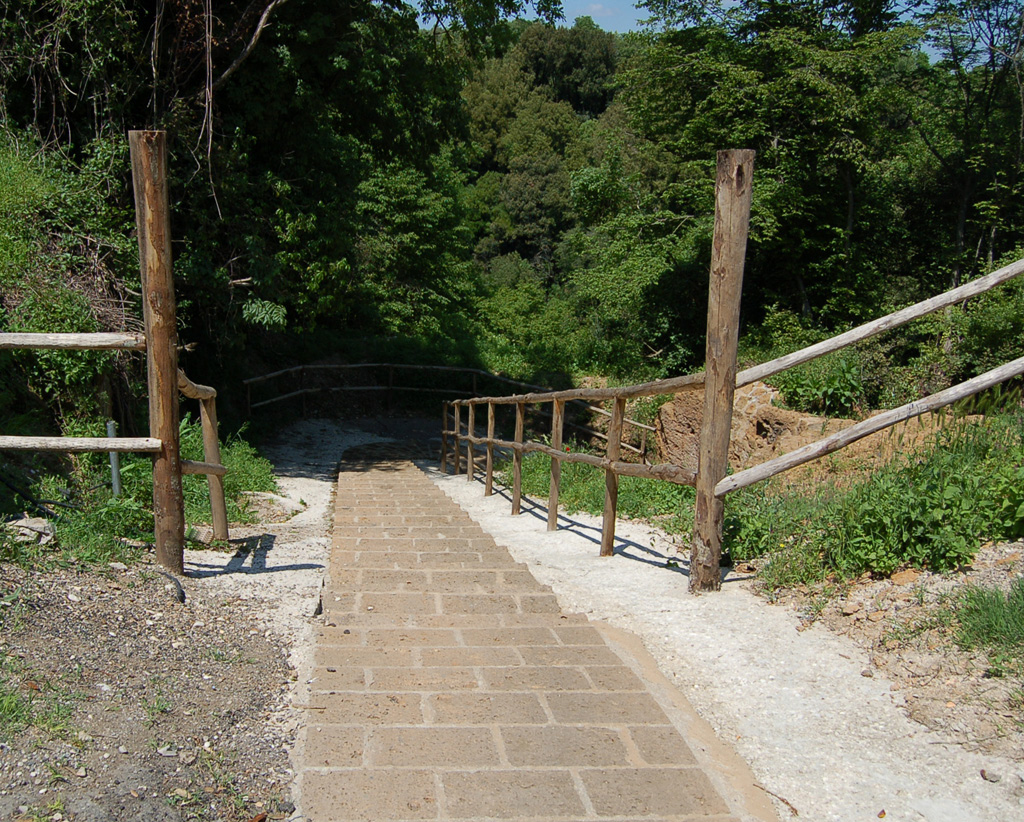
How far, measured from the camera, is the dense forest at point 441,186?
8.28 meters

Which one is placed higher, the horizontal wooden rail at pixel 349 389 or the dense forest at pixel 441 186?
the dense forest at pixel 441 186

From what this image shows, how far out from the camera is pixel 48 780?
209cm

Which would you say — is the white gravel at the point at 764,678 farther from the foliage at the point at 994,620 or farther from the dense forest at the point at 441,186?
the dense forest at the point at 441,186

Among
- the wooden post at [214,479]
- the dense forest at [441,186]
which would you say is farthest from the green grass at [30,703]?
the dense forest at [441,186]

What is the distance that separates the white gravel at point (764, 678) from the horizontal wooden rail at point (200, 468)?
498 millimetres

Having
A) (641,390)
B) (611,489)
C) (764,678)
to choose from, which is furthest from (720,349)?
(764,678)

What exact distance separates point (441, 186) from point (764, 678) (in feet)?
80.1

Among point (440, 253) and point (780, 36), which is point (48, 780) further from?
Answer: point (440, 253)

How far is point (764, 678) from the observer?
3008 mm

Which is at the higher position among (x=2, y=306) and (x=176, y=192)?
(x=176, y=192)

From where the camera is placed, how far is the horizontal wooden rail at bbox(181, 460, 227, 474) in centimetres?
430

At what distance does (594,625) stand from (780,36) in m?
13.5

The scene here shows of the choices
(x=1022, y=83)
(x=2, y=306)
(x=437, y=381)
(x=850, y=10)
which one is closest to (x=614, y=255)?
(x=437, y=381)

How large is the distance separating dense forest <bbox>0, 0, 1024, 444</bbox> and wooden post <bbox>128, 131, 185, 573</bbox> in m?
3.13
